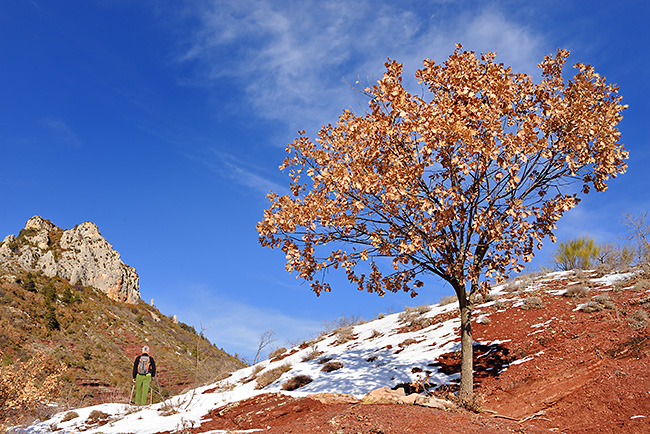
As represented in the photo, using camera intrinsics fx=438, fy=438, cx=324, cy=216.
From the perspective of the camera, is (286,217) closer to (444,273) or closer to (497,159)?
(444,273)

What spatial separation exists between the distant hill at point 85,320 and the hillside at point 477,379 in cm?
755

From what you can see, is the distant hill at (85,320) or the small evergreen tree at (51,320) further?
the small evergreen tree at (51,320)

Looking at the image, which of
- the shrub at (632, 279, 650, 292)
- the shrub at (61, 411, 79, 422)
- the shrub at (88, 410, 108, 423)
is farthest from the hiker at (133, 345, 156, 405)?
the shrub at (632, 279, 650, 292)

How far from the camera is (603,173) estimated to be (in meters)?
10.0

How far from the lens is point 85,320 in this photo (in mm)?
43688

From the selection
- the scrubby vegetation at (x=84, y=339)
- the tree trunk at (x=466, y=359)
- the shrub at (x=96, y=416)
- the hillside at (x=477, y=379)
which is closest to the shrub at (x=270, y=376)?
the hillside at (x=477, y=379)

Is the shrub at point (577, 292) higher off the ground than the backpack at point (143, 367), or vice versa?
the shrub at point (577, 292)

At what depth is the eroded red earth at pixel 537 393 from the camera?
6859 millimetres

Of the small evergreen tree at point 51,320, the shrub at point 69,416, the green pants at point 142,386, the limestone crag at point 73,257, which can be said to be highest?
the limestone crag at point 73,257

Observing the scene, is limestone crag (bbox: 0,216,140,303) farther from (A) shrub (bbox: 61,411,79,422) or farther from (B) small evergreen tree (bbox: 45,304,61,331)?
(A) shrub (bbox: 61,411,79,422)

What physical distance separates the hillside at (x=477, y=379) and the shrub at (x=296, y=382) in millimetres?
36

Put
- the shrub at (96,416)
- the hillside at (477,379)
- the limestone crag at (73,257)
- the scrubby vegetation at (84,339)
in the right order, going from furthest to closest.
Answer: the limestone crag at (73,257) → the scrubby vegetation at (84,339) → the shrub at (96,416) → the hillside at (477,379)

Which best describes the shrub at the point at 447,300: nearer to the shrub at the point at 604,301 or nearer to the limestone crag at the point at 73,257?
the shrub at the point at 604,301

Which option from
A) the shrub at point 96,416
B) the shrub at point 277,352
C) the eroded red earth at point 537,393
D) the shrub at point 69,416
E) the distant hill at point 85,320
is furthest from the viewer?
the distant hill at point 85,320
